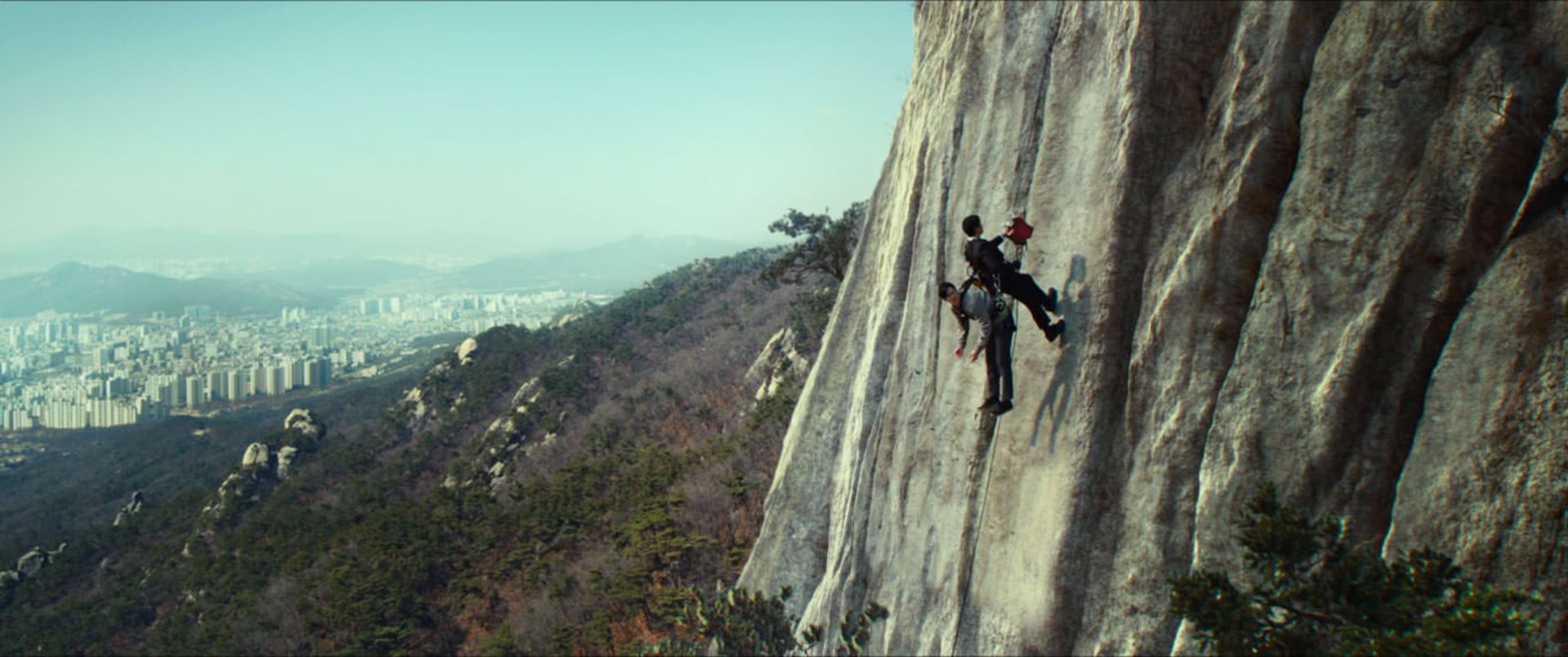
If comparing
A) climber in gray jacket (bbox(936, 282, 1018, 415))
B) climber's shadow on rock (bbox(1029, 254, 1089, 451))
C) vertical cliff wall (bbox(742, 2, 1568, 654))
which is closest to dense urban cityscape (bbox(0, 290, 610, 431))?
vertical cliff wall (bbox(742, 2, 1568, 654))

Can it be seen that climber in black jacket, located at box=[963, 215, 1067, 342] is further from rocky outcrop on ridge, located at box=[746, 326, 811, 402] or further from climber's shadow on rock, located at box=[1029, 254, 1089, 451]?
rocky outcrop on ridge, located at box=[746, 326, 811, 402]

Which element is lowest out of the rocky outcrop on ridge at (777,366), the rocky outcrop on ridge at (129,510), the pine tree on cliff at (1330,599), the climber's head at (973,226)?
the rocky outcrop on ridge at (129,510)

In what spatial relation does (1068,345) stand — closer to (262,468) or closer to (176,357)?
(262,468)

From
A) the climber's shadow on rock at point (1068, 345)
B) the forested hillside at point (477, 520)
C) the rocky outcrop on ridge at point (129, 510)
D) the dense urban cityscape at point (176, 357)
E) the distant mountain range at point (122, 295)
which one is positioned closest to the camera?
the climber's shadow on rock at point (1068, 345)

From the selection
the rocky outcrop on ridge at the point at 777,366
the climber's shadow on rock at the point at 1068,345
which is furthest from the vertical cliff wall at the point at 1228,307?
the rocky outcrop on ridge at the point at 777,366

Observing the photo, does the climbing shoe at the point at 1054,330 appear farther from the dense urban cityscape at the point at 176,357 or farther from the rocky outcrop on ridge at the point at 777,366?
the dense urban cityscape at the point at 176,357

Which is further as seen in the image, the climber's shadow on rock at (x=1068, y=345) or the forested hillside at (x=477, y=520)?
A: the forested hillside at (x=477, y=520)

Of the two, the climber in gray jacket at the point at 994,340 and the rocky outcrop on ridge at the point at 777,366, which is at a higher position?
the climber in gray jacket at the point at 994,340

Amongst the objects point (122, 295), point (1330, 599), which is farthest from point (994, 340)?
point (122, 295)
